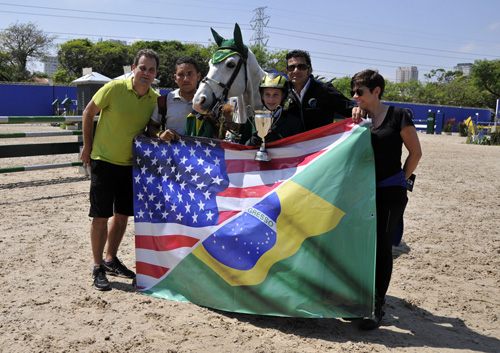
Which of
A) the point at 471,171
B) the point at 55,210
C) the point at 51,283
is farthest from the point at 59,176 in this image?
the point at 471,171

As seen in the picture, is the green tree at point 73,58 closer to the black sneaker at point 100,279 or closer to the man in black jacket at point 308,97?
the black sneaker at point 100,279

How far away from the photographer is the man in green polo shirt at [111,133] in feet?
12.3

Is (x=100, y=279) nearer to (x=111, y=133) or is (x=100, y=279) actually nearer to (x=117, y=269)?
(x=117, y=269)

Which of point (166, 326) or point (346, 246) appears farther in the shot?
point (166, 326)

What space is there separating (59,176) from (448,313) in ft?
28.7

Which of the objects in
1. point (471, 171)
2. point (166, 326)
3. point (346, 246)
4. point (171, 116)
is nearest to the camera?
point (346, 246)

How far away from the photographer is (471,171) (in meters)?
11.8

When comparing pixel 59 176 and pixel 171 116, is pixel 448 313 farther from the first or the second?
pixel 59 176

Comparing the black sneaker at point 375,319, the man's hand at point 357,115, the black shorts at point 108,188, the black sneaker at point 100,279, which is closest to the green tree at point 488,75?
the man's hand at point 357,115

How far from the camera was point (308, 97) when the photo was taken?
3.59m

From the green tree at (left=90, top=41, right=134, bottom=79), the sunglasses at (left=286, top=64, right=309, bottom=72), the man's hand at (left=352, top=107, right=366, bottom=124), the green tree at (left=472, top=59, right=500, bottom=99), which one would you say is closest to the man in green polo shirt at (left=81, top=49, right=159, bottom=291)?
the sunglasses at (left=286, top=64, right=309, bottom=72)

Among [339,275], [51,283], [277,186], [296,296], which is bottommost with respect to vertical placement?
→ [51,283]

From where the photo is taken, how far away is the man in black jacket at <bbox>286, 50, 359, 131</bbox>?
11.6 ft

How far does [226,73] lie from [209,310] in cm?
205
